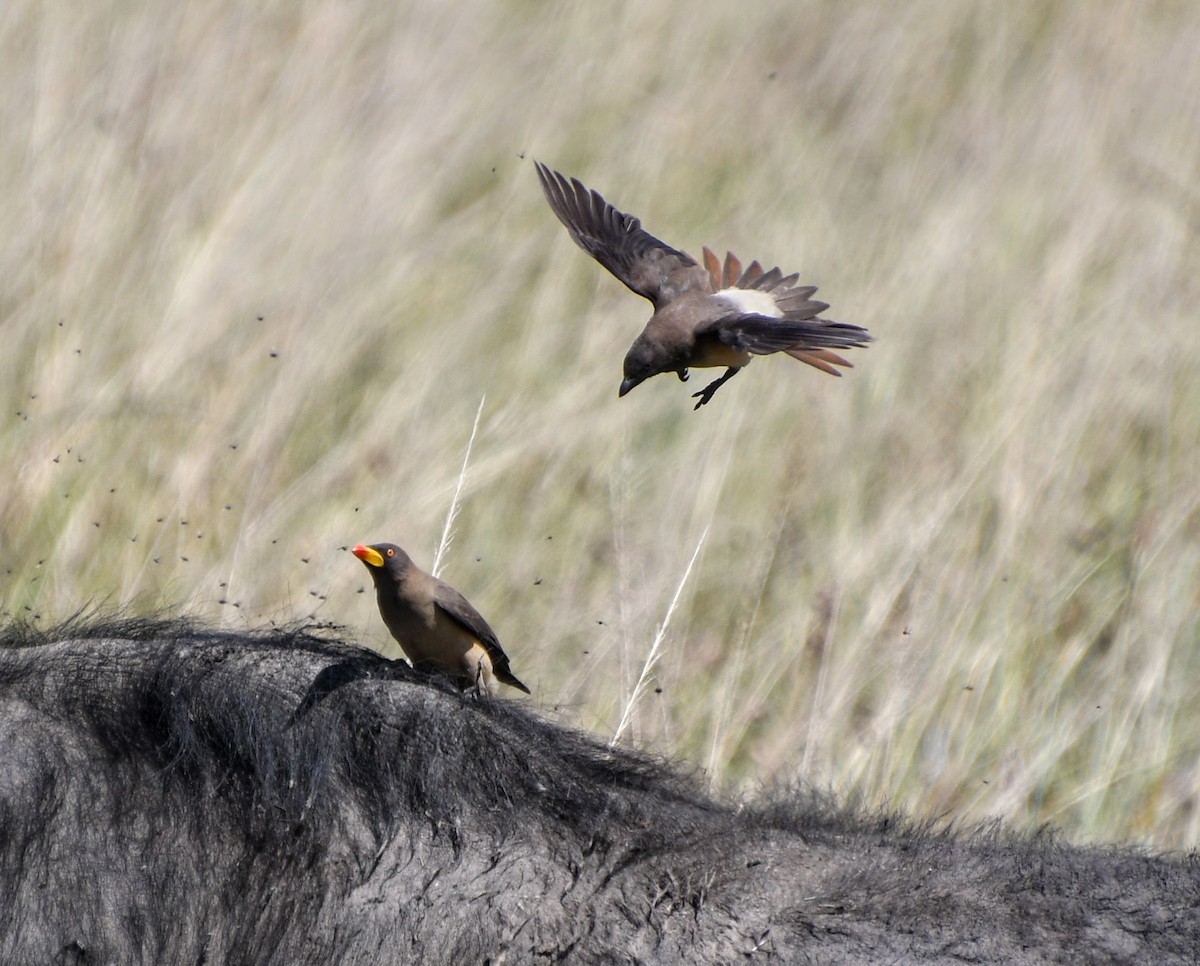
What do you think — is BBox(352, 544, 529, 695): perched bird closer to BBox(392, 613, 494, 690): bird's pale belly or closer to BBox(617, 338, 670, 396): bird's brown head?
BBox(392, 613, 494, 690): bird's pale belly

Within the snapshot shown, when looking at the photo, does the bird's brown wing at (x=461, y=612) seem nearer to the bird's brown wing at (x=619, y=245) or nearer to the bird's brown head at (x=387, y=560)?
the bird's brown head at (x=387, y=560)

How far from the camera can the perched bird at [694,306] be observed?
4148 mm

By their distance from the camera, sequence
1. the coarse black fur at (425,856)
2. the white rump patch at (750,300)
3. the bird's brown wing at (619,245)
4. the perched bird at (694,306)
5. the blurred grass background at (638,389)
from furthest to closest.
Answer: the blurred grass background at (638,389) < the bird's brown wing at (619,245) < the white rump patch at (750,300) < the perched bird at (694,306) < the coarse black fur at (425,856)

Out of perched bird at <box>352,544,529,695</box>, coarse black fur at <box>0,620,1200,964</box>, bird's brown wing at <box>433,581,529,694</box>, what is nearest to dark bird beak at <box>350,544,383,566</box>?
perched bird at <box>352,544,529,695</box>

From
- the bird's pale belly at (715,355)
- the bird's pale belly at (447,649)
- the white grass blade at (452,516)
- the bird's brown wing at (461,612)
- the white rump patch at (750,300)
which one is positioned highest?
the white rump patch at (750,300)

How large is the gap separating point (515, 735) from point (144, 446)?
3.19m

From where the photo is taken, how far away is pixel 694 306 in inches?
Result: 177

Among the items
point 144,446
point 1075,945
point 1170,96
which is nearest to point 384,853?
point 1075,945

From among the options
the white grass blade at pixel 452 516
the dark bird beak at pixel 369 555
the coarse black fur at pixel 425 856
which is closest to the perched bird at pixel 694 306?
the white grass blade at pixel 452 516

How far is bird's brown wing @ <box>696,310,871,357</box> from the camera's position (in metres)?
3.95

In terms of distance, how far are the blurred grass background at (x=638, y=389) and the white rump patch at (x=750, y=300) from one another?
1.47 metres

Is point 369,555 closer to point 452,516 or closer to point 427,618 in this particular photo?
point 427,618

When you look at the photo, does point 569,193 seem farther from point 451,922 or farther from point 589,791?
point 451,922

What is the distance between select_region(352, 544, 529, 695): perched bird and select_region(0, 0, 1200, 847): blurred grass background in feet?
3.26
